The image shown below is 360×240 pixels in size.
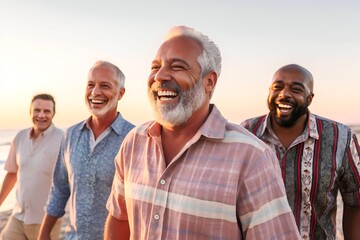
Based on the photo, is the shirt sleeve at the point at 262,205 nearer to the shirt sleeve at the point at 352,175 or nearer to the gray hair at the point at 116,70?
the shirt sleeve at the point at 352,175

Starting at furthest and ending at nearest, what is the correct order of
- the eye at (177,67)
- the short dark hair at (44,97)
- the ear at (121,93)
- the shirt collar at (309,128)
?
the short dark hair at (44,97)
the ear at (121,93)
the shirt collar at (309,128)
the eye at (177,67)

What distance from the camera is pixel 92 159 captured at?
342 centimetres

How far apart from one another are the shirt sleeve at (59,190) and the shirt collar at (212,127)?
1.70 m

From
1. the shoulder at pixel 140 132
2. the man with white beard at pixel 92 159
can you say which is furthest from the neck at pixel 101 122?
the shoulder at pixel 140 132

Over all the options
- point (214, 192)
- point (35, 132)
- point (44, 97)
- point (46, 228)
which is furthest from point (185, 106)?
point (44, 97)

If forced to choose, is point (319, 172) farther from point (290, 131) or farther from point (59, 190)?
point (59, 190)

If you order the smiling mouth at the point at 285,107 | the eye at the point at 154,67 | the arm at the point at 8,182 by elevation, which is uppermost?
the eye at the point at 154,67

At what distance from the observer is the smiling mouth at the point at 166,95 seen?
2.08 metres

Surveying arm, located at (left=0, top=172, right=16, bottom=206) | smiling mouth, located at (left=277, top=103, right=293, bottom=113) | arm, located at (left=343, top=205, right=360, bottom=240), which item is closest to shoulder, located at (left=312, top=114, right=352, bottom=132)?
smiling mouth, located at (left=277, top=103, right=293, bottom=113)

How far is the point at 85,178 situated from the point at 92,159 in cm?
16

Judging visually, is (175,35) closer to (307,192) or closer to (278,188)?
(278,188)

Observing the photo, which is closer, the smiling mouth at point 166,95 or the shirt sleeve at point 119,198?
the smiling mouth at point 166,95

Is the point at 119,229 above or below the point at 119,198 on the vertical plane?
below

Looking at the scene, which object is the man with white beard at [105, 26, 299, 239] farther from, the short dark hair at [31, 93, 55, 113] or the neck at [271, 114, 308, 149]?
the short dark hair at [31, 93, 55, 113]
